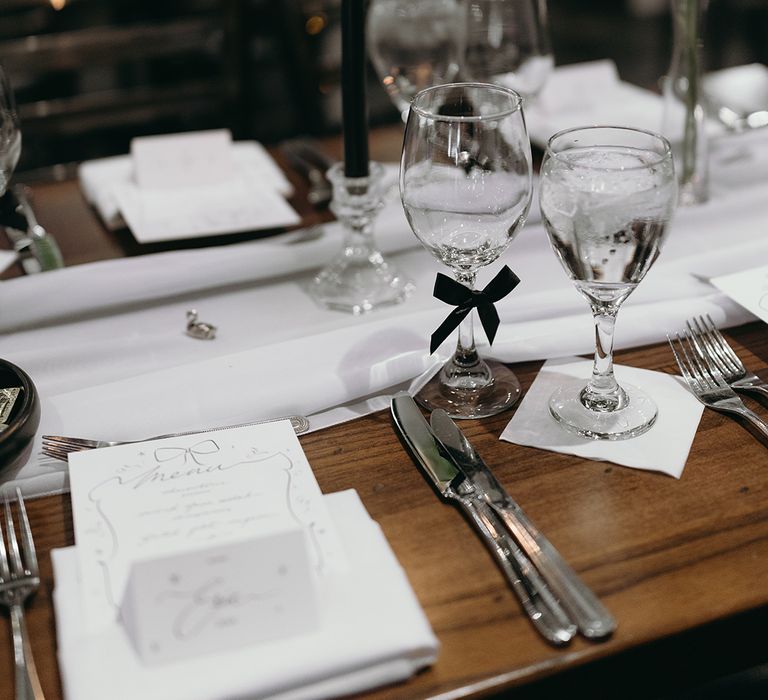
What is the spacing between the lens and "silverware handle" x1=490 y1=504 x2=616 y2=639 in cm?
60

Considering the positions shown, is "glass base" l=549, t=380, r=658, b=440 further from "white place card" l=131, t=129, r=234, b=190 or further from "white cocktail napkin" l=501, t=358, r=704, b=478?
"white place card" l=131, t=129, r=234, b=190

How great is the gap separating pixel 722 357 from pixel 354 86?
44 centimetres

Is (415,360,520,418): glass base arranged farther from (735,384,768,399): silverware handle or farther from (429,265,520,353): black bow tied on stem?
(735,384,768,399): silverware handle

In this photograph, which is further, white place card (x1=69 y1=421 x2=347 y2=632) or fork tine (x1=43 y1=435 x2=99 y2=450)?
fork tine (x1=43 y1=435 x2=99 y2=450)

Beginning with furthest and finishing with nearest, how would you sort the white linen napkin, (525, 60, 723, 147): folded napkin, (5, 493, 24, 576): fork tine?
(525, 60, 723, 147): folded napkin → the white linen napkin → (5, 493, 24, 576): fork tine

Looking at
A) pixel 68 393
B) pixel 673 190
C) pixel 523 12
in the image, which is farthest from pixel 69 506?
pixel 523 12

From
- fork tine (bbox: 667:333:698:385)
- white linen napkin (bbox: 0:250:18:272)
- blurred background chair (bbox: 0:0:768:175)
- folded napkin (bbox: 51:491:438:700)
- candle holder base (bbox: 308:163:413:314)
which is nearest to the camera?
folded napkin (bbox: 51:491:438:700)

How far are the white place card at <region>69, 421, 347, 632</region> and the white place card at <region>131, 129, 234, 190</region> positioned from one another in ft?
2.01

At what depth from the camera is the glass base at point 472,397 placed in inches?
33.1

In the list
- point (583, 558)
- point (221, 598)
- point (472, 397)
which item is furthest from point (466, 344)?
point (221, 598)

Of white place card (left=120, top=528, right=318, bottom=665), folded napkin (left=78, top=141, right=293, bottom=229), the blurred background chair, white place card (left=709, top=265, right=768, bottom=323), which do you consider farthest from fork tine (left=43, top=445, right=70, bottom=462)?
the blurred background chair

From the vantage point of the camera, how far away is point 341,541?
0.67m

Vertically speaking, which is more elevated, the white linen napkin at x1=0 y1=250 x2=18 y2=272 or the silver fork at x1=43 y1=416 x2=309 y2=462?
the white linen napkin at x1=0 y1=250 x2=18 y2=272

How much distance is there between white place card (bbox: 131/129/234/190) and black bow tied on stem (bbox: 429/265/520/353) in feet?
1.92
